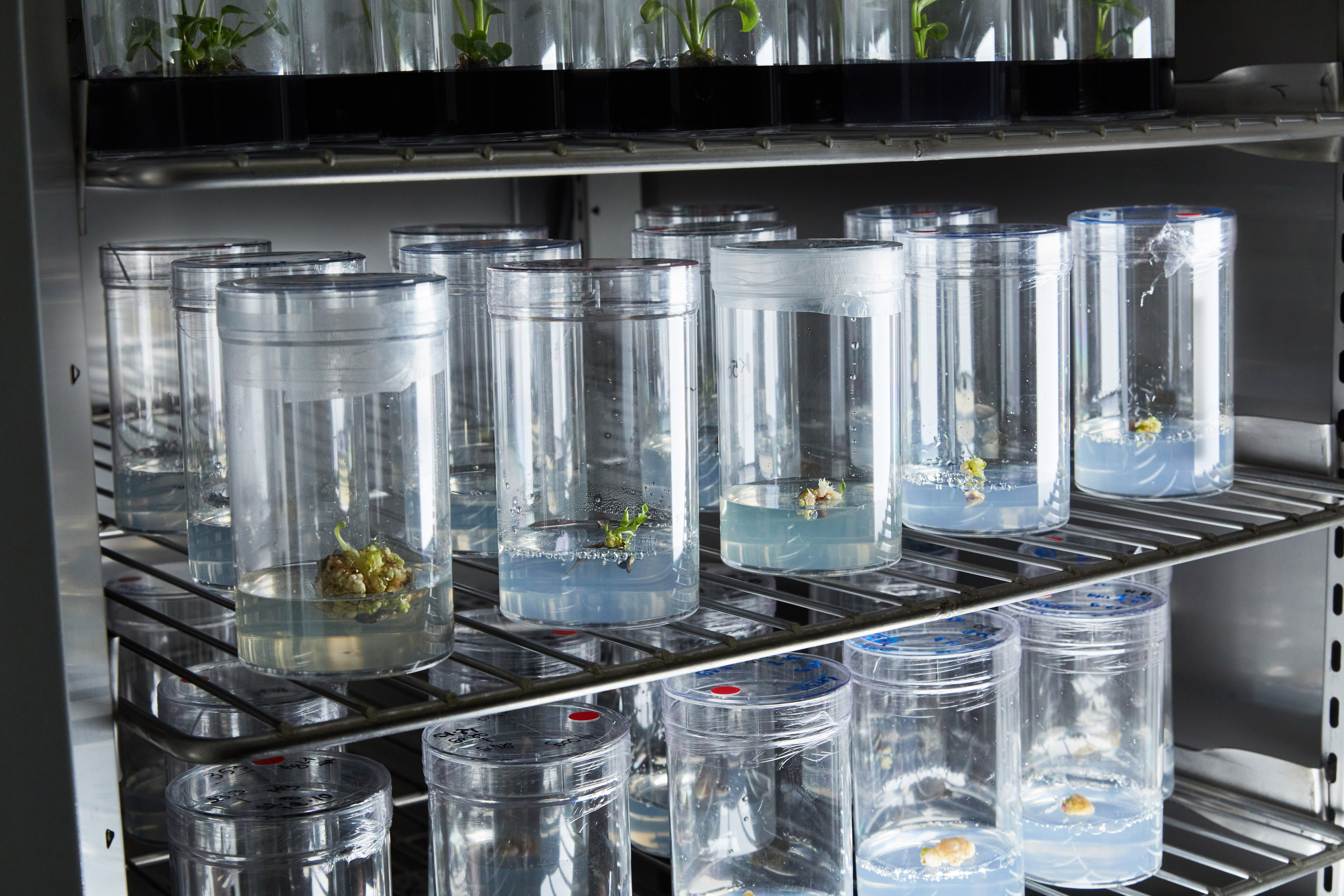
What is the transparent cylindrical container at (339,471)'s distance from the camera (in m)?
0.88

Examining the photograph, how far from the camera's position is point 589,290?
1011 millimetres

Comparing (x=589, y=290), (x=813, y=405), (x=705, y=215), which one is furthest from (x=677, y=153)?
(x=705, y=215)

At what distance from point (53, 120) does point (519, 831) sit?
60 centimetres

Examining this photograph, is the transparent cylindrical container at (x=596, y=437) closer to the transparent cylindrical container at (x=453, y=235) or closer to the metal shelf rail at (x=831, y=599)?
the metal shelf rail at (x=831, y=599)

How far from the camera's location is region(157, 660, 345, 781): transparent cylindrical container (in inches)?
50.4

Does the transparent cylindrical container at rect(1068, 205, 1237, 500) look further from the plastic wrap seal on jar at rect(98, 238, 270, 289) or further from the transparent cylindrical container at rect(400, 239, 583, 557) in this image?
the plastic wrap seal on jar at rect(98, 238, 270, 289)

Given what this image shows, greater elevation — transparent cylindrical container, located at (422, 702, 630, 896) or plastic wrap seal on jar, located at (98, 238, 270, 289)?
plastic wrap seal on jar, located at (98, 238, 270, 289)

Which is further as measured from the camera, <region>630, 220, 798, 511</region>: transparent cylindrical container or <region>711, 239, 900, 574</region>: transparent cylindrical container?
<region>630, 220, 798, 511</region>: transparent cylindrical container

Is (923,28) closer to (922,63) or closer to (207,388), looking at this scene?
(922,63)

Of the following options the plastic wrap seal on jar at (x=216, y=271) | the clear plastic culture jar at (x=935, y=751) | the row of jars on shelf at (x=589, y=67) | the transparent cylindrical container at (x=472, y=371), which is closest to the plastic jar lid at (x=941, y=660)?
the clear plastic culture jar at (x=935, y=751)

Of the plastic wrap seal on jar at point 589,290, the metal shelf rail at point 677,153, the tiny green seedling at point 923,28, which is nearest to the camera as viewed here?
the metal shelf rail at point 677,153

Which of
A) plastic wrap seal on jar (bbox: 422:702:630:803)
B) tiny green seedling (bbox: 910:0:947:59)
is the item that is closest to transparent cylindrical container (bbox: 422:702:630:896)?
plastic wrap seal on jar (bbox: 422:702:630:803)

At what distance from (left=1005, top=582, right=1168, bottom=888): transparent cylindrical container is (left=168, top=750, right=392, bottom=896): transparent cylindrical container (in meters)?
0.67

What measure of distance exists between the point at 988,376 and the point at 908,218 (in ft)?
0.76
